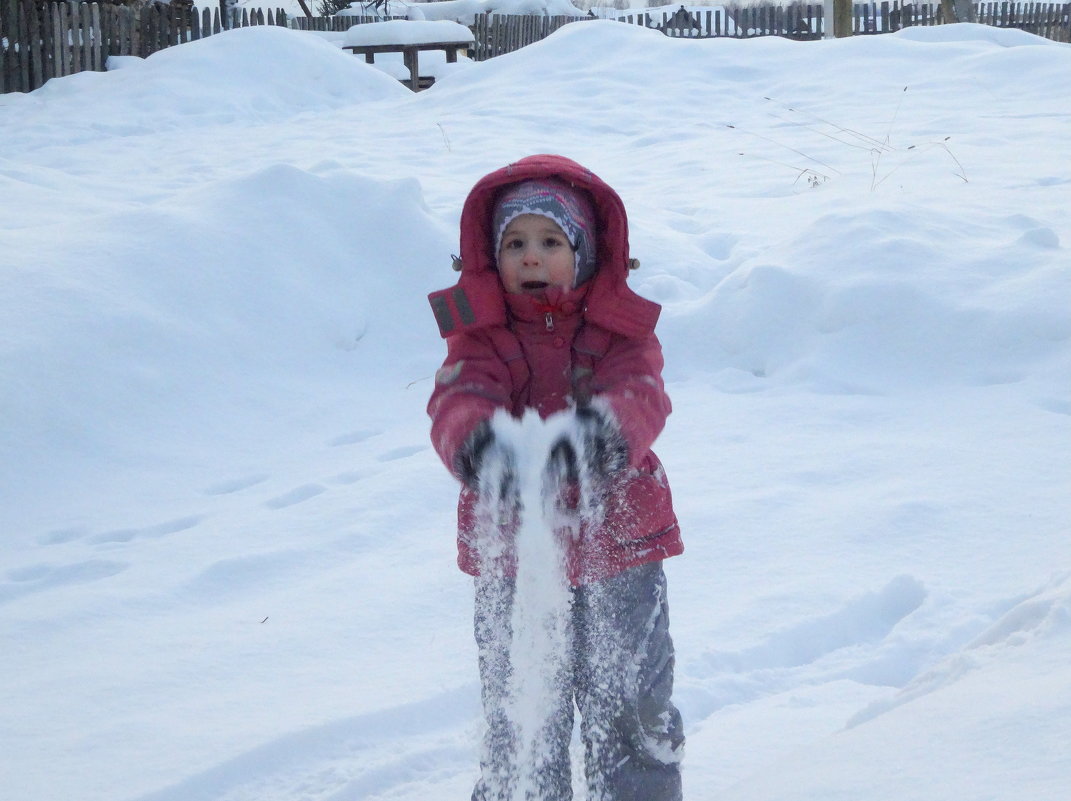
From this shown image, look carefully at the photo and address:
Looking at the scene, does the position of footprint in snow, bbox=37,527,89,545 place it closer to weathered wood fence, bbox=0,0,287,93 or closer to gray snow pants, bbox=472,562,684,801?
gray snow pants, bbox=472,562,684,801

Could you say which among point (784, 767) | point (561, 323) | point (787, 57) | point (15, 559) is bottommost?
point (15, 559)

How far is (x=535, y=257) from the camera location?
1967mm

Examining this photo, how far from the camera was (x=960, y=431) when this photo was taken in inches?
152

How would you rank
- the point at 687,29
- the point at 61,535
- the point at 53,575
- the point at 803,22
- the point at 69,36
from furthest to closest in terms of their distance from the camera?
1. the point at 687,29
2. the point at 803,22
3. the point at 69,36
4. the point at 61,535
5. the point at 53,575

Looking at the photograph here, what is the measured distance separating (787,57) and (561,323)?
10.7 m

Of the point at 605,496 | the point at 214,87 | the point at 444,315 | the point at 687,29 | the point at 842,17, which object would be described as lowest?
the point at 605,496

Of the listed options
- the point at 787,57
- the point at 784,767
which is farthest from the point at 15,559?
the point at 787,57

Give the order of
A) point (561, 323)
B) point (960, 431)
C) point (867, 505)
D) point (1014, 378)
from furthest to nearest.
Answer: point (1014, 378) < point (960, 431) < point (867, 505) < point (561, 323)

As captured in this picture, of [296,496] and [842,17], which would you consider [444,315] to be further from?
[842,17]

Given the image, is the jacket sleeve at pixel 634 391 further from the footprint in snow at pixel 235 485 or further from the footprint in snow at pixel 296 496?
the footprint in snow at pixel 235 485

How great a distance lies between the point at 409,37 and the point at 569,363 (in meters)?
15.4

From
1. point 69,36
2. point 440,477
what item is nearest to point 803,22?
point 69,36

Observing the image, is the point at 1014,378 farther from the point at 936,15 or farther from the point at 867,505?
the point at 936,15

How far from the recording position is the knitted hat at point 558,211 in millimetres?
1997
